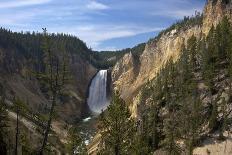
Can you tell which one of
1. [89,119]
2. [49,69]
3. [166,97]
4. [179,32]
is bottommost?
[89,119]

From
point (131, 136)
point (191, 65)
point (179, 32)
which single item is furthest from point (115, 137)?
point (179, 32)

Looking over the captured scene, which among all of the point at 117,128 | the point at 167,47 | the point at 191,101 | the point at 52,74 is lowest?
the point at 191,101

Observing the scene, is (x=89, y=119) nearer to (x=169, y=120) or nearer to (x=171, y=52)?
(x=171, y=52)

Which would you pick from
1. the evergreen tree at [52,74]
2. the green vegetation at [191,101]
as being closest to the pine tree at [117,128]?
the evergreen tree at [52,74]

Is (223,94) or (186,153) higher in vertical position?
(223,94)

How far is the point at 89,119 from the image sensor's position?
187375 millimetres

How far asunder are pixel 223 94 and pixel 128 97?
78749mm

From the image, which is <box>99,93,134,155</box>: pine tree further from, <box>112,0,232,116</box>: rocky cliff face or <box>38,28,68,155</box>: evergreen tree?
<box>112,0,232,116</box>: rocky cliff face

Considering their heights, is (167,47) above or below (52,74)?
above

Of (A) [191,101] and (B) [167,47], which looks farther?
(B) [167,47]

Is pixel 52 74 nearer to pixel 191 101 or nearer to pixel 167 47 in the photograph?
pixel 191 101

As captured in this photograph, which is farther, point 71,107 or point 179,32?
point 71,107

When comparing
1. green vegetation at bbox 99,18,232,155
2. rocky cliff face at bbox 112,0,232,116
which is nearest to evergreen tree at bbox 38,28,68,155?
green vegetation at bbox 99,18,232,155

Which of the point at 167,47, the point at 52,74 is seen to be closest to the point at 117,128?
the point at 52,74
